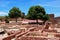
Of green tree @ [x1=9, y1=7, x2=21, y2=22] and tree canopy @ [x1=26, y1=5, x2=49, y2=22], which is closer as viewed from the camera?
tree canopy @ [x1=26, y1=5, x2=49, y2=22]

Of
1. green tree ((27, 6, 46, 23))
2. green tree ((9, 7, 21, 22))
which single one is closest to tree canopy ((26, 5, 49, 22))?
green tree ((27, 6, 46, 23))

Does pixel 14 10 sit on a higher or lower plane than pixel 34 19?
higher

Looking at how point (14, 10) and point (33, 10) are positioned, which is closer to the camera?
point (33, 10)

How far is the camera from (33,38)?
891cm

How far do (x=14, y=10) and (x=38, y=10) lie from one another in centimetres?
808

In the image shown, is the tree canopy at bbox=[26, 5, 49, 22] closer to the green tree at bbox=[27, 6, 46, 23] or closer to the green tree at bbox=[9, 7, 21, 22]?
the green tree at bbox=[27, 6, 46, 23]

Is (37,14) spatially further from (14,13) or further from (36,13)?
(14,13)

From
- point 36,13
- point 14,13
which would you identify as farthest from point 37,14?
point 14,13

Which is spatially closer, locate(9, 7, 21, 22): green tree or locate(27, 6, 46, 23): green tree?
locate(27, 6, 46, 23): green tree

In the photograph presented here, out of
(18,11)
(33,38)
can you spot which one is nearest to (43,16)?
(18,11)

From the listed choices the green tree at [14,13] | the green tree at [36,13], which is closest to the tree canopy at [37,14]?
the green tree at [36,13]

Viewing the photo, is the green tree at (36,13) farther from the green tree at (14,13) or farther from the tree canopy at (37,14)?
the green tree at (14,13)

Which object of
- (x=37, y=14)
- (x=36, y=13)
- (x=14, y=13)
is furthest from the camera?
(x=14, y=13)

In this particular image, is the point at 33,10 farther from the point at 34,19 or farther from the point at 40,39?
the point at 40,39
